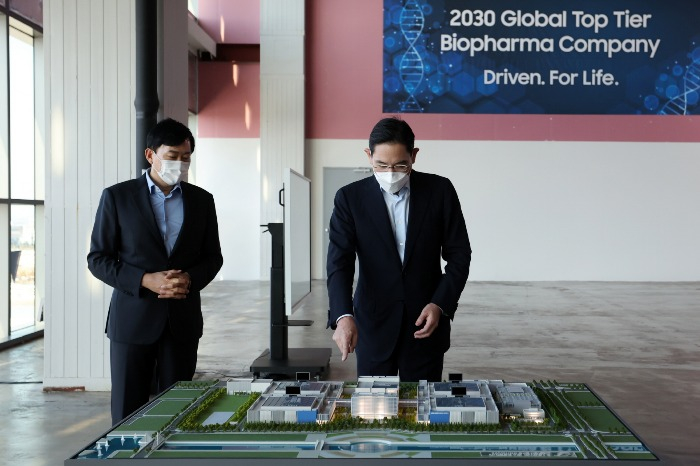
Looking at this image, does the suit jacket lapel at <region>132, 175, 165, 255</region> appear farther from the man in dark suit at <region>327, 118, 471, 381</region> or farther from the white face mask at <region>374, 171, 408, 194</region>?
the white face mask at <region>374, 171, 408, 194</region>

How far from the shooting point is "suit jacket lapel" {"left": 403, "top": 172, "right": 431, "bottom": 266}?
7.96 ft

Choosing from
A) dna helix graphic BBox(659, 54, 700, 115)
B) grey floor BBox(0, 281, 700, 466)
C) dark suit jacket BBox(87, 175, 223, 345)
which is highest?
dna helix graphic BBox(659, 54, 700, 115)

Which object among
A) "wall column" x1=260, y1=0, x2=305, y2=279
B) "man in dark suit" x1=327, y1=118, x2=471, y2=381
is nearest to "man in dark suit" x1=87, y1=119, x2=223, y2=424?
"man in dark suit" x1=327, y1=118, x2=471, y2=381

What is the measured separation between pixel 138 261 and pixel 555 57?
1222 centimetres

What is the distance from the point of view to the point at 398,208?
250 centimetres

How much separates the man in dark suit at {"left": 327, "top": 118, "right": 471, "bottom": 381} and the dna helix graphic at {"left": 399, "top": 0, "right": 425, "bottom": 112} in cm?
1140

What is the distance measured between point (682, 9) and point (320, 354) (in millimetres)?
11079

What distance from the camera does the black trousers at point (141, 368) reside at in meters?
2.68

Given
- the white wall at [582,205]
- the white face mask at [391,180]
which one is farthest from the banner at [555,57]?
the white face mask at [391,180]

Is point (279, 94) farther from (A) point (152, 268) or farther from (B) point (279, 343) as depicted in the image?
(A) point (152, 268)

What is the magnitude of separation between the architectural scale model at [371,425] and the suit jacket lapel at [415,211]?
1.68 ft

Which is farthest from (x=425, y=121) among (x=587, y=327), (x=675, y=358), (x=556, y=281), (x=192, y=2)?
(x=675, y=358)

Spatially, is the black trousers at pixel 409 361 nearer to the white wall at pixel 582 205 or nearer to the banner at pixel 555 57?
the white wall at pixel 582 205

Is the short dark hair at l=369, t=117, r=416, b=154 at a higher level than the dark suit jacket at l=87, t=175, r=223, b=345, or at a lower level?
higher
